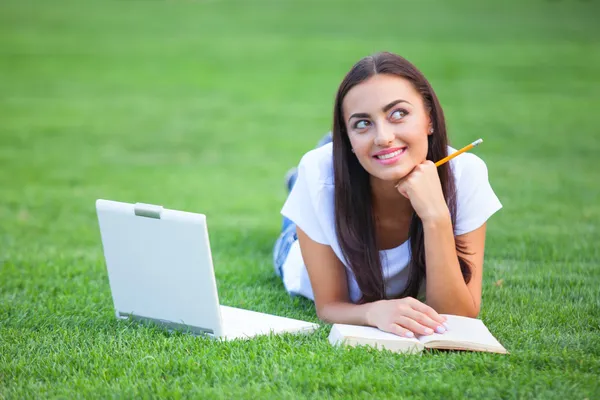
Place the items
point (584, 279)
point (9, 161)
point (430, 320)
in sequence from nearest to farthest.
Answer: point (430, 320) → point (584, 279) → point (9, 161)

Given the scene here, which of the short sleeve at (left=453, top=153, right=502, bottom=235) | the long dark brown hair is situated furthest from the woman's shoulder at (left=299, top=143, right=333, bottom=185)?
the short sleeve at (left=453, top=153, right=502, bottom=235)

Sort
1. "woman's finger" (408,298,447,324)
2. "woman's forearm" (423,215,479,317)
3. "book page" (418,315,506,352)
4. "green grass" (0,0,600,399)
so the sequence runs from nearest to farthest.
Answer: "green grass" (0,0,600,399), "book page" (418,315,506,352), "woman's finger" (408,298,447,324), "woman's forearm" (423,215,479,317)

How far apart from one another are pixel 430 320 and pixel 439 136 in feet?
2.78

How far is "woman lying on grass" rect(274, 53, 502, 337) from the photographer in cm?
369

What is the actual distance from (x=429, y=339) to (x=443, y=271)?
355 millimetres

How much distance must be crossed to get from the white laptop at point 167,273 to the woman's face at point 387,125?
2.51ft

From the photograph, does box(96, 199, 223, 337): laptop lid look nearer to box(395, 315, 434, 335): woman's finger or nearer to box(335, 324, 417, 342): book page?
box(335, 324, 417, 342): book page

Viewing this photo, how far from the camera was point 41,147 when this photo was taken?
10.0 m

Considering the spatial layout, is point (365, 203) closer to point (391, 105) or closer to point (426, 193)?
point (426, 193)

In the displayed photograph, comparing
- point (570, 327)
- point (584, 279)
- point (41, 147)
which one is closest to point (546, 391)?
point (570, 327)

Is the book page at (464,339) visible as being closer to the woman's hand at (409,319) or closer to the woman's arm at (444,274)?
the woman's hand at (409,319)

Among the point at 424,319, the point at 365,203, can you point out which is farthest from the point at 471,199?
the point at 424,319

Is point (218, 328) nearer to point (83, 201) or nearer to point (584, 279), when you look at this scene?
point (584, 279)

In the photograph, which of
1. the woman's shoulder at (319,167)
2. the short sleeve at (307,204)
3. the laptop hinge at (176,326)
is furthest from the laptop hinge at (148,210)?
the woman's shoulder at (319,167)
